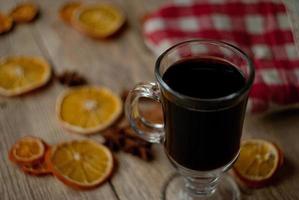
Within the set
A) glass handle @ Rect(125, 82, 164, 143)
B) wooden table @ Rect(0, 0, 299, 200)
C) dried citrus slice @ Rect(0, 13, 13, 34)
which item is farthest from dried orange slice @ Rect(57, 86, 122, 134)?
dried citrus slice @ Rect(0, 13, 13, 34)

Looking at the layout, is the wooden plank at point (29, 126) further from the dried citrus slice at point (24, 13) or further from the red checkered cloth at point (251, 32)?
the red checkered cloth at point (251, 32)

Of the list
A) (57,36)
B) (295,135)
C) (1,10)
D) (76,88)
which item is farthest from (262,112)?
(1,10)

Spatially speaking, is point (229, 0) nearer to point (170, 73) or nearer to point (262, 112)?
point (262, 112)

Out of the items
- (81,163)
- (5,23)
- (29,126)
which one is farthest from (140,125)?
(5,23)

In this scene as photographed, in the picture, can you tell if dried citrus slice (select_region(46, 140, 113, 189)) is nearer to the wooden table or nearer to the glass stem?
the wooden table

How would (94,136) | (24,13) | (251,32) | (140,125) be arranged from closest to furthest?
(140,125)
(94,136)
(251,32)
(24,13)

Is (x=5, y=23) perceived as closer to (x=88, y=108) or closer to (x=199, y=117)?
(x=88, y=108)
